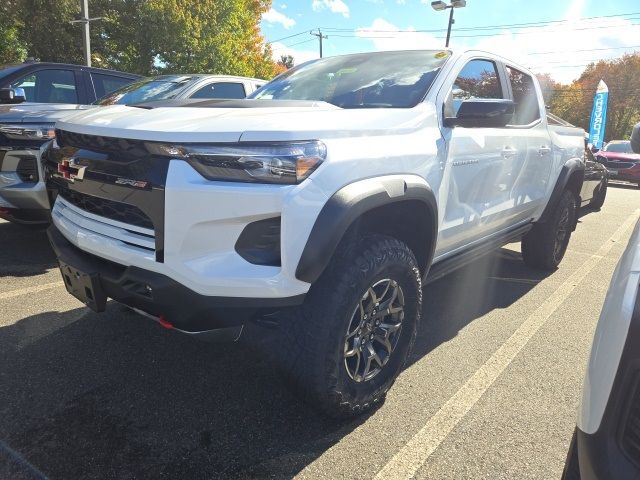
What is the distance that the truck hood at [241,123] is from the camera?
184 cm

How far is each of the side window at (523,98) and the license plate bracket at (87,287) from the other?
311cm

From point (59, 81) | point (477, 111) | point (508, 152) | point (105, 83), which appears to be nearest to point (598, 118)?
point (508, 152)

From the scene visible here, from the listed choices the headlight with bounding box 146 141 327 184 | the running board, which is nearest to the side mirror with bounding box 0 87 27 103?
the headlight with bounding box 146 141 327 184

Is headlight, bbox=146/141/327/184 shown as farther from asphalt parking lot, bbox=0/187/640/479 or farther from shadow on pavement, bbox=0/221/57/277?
shadow on pavement, bbox=0/221/57/277

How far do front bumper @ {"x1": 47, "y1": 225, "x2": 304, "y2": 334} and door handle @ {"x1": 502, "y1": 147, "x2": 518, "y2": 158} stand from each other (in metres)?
2.13

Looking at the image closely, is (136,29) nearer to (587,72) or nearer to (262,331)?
(262,331)

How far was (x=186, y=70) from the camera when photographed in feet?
77.0

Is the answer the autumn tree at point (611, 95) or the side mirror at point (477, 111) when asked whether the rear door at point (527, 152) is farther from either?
the autumn tree at point (611, 95)

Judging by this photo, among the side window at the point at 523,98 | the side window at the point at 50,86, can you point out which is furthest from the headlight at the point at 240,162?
the side window at the point at 50,86

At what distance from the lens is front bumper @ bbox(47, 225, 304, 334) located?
185cm

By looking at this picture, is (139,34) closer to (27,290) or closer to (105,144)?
(27,290)

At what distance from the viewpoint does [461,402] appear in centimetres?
255

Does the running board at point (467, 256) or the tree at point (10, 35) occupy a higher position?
the tree at point (10, 35)

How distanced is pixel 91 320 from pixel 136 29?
80.0ft
